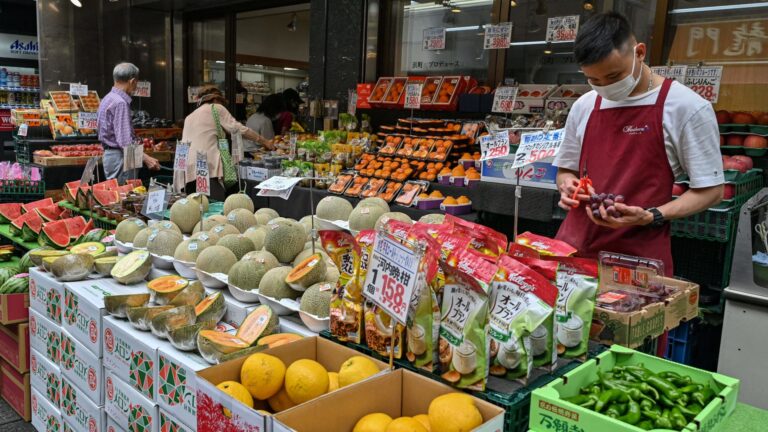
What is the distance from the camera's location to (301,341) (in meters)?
1.87

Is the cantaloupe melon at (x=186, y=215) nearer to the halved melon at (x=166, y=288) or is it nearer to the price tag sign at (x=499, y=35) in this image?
the halved melon at (x=166, y=288)

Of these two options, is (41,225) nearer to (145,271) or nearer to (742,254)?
(145,271)

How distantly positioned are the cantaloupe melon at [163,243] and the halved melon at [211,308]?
623 millimetres

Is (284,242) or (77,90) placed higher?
(77,90)

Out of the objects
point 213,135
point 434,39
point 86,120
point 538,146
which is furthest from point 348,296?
point 86,120

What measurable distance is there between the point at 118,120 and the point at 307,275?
433cm

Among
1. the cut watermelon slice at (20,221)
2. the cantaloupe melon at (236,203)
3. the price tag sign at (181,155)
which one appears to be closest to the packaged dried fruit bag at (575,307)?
the cantaloupe melon at (236,203)

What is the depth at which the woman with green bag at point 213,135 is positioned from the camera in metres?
5.88

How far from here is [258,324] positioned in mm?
2107

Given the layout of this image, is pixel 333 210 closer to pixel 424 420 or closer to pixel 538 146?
pixel 538 146

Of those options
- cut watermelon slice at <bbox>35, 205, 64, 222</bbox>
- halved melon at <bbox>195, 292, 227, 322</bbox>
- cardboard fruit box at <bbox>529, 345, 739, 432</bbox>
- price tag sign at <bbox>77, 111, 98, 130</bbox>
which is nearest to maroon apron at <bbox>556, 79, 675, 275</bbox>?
cardboard fruit box at <bbox>529, 345, 739, 432</bbox>

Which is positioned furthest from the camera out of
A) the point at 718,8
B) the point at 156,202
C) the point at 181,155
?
the point at 718,8

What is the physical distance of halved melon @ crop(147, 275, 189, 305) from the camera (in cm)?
244

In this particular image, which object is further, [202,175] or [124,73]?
[124,73]
